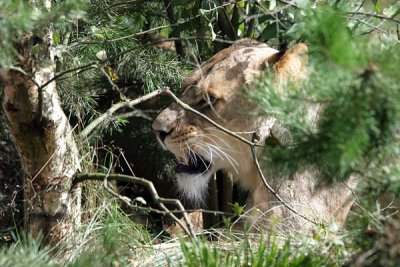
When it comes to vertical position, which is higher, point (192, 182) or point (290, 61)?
point (290, 61)

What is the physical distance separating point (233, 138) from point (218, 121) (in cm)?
14

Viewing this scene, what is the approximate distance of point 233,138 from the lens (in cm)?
469

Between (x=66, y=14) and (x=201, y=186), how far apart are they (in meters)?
2.27

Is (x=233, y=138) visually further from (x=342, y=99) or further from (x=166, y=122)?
(x=342, y=99)

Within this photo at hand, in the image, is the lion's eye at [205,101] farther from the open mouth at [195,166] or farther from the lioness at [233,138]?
the open mouth at [195,166]

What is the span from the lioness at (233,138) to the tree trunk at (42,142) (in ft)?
2.62

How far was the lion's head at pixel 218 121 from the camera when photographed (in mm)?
4613

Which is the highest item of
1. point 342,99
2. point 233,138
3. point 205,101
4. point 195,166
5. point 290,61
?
point 342,99

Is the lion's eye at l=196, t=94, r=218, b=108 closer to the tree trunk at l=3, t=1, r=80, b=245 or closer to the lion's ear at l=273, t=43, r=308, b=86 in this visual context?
the lion's ear at l=273, t=43, r=308, b=86

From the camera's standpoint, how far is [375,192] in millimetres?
2650

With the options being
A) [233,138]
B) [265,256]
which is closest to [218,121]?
[233,138]

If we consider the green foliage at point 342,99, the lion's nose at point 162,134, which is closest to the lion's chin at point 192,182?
the lion's nose at point 162,134

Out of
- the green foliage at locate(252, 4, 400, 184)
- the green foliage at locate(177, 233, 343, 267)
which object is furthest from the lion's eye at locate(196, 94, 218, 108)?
the green foliage at locate(252, 4, 400, 184)

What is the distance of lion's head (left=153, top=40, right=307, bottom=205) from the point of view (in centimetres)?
461
